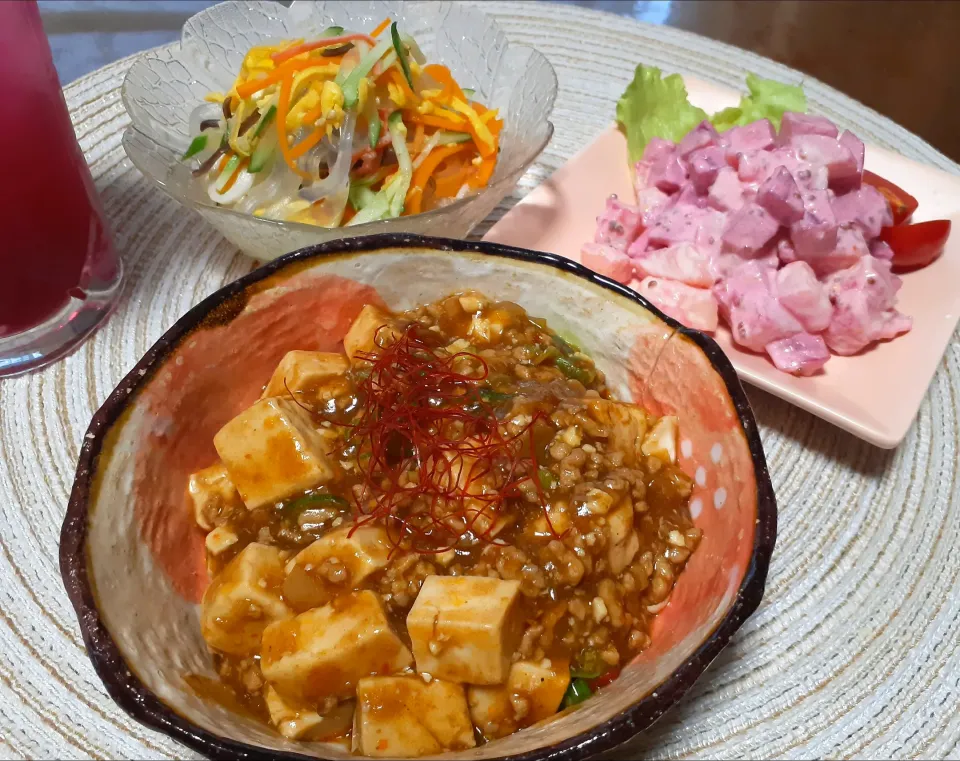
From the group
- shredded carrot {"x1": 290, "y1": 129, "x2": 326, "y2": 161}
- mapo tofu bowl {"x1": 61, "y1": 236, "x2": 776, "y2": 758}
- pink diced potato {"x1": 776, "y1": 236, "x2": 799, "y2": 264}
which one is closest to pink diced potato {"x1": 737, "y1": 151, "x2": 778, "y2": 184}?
pink diced potato {"x1": 776, "y1": 236, "x2": 799, "y2": 264}

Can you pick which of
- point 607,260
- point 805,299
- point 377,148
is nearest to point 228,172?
point 377,148

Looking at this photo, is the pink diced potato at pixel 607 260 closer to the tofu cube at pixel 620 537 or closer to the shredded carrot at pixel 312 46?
the shredded carrot at pixel 312 46

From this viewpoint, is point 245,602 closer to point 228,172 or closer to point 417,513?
point 417,513

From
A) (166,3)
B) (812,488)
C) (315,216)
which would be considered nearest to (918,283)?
(812,488)

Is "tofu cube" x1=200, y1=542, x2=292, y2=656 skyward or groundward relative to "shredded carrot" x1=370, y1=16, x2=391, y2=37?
groundward

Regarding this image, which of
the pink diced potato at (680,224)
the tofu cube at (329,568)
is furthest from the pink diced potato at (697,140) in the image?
the tofu cube at (329,568)

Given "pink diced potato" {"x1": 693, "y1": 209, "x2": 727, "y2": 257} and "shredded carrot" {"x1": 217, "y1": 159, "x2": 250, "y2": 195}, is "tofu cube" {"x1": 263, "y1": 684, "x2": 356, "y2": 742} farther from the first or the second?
"pink diced potato" {"x1": 693, "y1": 209, "x2": 727, "y2": 257}
